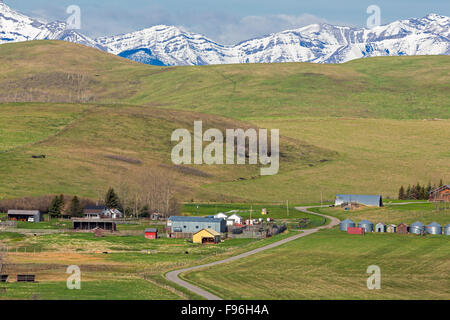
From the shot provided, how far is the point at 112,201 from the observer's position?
16375 cm

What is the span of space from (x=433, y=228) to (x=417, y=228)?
244 cm

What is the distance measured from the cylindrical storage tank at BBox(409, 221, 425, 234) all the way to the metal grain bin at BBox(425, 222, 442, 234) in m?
0.81

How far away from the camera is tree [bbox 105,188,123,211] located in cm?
16350

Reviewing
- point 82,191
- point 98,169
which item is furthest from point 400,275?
point 98,169

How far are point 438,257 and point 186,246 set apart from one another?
1508 inches

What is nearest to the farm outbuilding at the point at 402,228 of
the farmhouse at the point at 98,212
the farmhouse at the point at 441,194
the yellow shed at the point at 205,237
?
the yellow shed at the point at 205,237

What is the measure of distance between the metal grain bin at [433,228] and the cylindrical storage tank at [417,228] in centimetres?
81

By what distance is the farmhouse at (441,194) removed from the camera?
166 meters

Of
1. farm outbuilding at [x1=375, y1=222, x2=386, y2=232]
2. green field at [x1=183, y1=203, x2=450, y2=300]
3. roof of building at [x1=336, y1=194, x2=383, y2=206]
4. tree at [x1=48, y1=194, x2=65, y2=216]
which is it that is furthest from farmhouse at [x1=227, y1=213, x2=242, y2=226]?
tree at [x1=48, y1=194, x2=65, y2=216]

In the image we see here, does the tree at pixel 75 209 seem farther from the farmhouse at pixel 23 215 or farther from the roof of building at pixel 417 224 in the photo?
the roof of building at pixel 417 224

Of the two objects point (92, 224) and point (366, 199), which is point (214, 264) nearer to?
point (92, 224)

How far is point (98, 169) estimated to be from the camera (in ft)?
Result: 652
